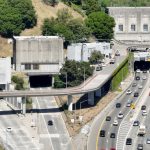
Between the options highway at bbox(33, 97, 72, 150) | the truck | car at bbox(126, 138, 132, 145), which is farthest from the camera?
the truck

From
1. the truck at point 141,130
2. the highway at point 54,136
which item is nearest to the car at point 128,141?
the truck at point 141,130

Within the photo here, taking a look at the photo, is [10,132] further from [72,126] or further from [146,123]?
[146,123]

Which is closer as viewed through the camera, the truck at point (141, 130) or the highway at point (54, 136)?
the highway at point (54, 136)

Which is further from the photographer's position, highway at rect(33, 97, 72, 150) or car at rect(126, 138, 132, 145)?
car at rect(126, 138, 132, 145)

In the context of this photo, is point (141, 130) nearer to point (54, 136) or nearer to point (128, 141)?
point (128, 141)

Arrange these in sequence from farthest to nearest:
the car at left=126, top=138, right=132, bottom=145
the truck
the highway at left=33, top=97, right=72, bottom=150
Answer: the truck, the car at left=126, top=138, right=132, bottom=145, the highway at left=33, top=97, right=72, bottom=150

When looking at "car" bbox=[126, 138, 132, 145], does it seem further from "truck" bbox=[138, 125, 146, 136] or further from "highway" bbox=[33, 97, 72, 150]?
"highway" bbox=[33, 97, 72, 150]

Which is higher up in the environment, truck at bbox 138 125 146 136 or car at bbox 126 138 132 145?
truck at bbox 138 125 146 136

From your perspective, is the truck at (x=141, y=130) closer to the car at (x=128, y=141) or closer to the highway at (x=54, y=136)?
the car at (x=128, y=141)

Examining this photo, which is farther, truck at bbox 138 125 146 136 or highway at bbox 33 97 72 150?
truck at bbox 138 125 146 136

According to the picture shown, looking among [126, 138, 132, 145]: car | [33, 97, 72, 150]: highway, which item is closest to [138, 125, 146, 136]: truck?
[126, 138, 132, 145]: car

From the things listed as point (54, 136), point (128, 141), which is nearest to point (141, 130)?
point (128, 141)
